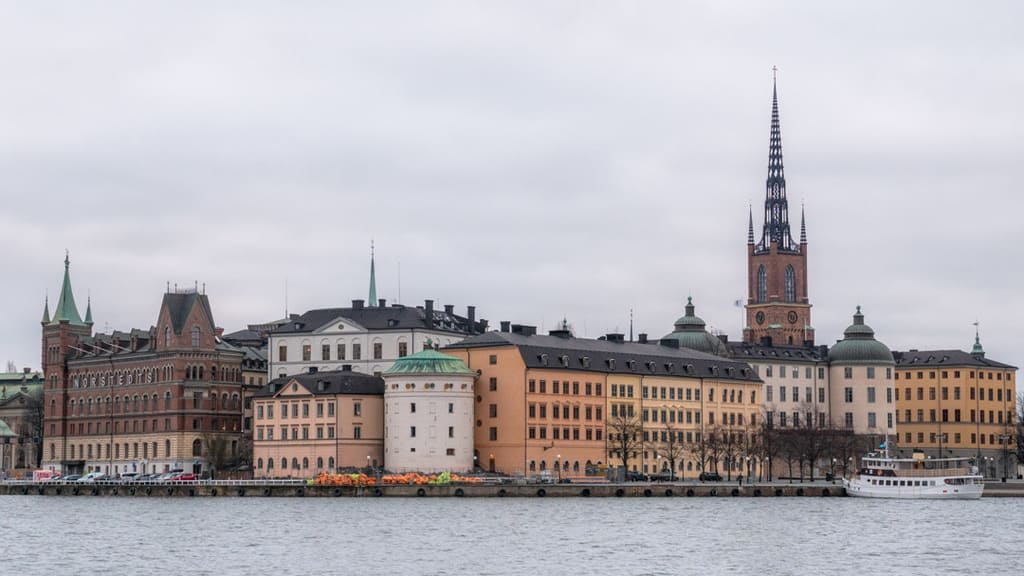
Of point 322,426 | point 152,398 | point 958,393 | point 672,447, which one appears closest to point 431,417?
point 322,426

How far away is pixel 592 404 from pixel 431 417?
15.0 meters

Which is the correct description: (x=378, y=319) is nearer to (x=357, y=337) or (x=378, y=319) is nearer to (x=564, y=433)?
(x=357, y=337)

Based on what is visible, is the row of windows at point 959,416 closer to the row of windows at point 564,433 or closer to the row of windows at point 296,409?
the row of windows at point 564,433

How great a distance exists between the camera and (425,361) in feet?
483

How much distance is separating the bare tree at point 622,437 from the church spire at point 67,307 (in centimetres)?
6150

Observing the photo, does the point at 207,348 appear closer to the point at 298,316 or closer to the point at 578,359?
the point at 298,316

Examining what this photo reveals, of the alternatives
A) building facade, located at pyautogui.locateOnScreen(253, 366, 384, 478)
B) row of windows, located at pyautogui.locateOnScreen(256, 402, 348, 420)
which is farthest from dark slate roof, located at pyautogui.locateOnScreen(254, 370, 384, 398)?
row of windows, located at pyautogui.locateOnScreen(256, 402, 348, 420)

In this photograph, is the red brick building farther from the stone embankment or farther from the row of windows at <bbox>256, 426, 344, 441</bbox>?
the stone embankment

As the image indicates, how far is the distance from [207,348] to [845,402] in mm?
63211

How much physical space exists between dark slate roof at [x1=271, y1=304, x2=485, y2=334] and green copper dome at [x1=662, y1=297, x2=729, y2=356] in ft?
70.6

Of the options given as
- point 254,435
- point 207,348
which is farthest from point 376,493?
point 207,348

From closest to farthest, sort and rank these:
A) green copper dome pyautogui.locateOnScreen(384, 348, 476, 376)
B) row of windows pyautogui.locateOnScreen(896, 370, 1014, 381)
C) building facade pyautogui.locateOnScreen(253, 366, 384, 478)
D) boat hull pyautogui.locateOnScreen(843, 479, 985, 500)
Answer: boat hull pyautogui.locateOnScreen(843, 479, 985, 500)
green copper dome pyautogui.locateOnScreen(384, 348, 476, 376)
building facade pyautogui.locateOnScreen(253, 366, 384, 478)
row of windows pyautogui.locateOnScreen(896, 370, 1014, 381)

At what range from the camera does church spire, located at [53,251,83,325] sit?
18638 cm

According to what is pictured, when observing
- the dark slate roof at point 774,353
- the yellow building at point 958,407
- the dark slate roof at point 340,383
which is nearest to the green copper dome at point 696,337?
the dark slate roof at point 774,353
